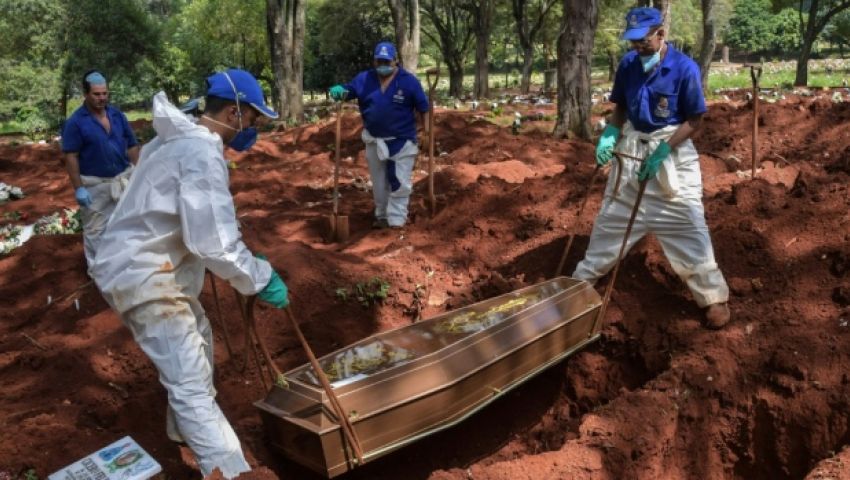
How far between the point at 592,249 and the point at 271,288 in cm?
280

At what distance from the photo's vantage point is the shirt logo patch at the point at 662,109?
4625mm

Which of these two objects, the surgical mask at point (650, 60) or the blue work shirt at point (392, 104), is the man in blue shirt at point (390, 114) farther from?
the surgical mask at point (650, 60)

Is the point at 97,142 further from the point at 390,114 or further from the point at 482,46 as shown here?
the point at 482,46

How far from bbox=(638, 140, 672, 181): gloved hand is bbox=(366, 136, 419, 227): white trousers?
10.9 ft

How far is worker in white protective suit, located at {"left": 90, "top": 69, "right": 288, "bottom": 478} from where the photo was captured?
3109mm

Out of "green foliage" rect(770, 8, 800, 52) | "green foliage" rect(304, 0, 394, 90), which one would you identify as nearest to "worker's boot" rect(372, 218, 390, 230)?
"green foliage" rect(304, 0, 394, 90)

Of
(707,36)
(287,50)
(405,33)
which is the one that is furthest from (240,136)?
(707,36)

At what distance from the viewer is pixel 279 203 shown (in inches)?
391

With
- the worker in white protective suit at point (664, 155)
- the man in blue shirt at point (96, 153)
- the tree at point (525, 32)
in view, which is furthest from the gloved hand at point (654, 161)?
the tree at point (525, 32)

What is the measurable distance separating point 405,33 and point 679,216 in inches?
525

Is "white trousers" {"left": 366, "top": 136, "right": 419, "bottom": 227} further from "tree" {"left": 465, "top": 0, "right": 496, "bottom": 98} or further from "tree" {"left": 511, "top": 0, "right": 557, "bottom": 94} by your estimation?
"tree" {"left": 465, "top": 0, "right": 496, "bottom": 98}

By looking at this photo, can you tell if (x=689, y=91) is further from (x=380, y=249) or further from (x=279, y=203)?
(x=279, y=203)

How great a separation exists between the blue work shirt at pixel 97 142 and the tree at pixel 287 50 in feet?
37.9

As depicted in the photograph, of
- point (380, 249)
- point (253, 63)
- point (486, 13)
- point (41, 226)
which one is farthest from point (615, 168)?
point (253, 63)
